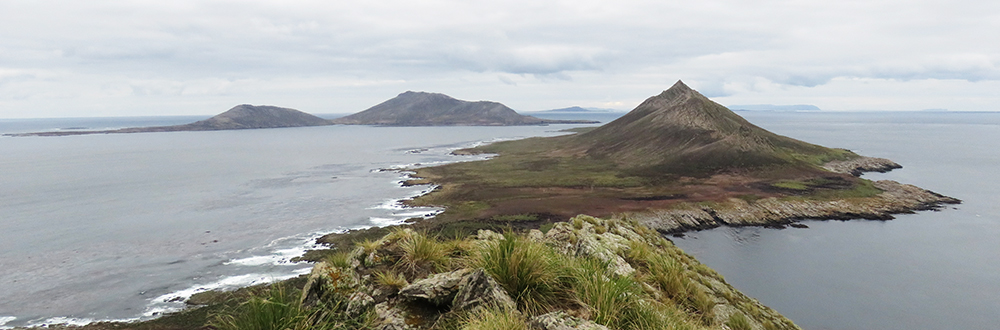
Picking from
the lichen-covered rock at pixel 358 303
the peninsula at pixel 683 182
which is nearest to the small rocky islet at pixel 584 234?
the lichen-covered rock at pixel 358 303

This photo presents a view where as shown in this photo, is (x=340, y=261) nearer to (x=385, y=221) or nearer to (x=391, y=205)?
(x=385, y=221)

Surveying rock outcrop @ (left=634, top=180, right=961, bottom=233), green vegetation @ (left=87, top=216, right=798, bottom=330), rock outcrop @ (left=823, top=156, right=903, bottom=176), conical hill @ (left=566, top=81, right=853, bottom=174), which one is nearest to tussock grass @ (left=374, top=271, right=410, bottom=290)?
green vegetation @ (left=87, top=216, right=798, bottom=330)

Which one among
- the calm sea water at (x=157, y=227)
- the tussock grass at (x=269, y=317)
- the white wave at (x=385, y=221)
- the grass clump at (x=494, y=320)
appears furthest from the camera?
the white wave at (x=385, y=221)

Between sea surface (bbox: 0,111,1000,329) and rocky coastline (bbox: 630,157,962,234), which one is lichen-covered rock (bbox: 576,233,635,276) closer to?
sea surface (bbox: 0,111,1000,329)

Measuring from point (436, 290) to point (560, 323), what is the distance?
6.92ft

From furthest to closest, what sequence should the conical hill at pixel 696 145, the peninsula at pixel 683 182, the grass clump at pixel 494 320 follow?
the conical hill at pixel 696 145
the peninsula at pixel 683 182
the grass clump at pixel 494 320

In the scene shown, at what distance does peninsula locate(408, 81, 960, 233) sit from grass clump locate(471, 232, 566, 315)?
4764 cm

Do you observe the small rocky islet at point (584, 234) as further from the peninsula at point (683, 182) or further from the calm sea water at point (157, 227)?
the calm sea water at point (157, 227)

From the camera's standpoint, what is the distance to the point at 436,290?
23.5 feet

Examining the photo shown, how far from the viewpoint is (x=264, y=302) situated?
6.22m

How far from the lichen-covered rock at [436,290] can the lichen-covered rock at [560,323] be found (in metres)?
1.43

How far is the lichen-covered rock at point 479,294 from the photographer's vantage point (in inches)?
262

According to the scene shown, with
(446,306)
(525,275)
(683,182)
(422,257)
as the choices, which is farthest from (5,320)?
(683,182)

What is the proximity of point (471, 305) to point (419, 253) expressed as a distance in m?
2.27
